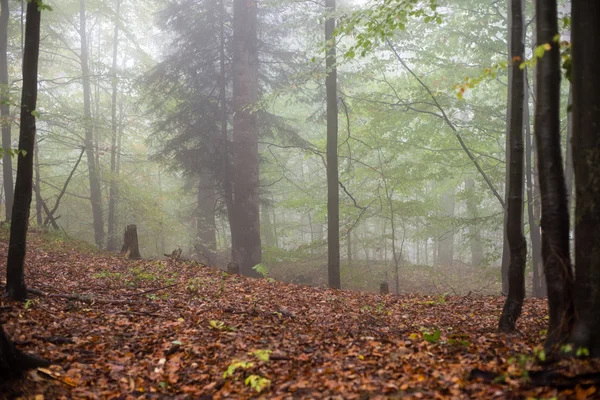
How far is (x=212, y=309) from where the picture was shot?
709cm

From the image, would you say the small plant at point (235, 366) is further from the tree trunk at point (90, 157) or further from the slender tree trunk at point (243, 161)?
the tree trunk at point (90, 157)

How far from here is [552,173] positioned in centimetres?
398

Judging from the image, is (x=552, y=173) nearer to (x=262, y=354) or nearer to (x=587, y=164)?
(x=587, y=164)

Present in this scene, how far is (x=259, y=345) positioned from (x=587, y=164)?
392 centimetres

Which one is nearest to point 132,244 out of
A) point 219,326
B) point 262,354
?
point 219,326

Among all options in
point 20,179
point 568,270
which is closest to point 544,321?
point 568,270

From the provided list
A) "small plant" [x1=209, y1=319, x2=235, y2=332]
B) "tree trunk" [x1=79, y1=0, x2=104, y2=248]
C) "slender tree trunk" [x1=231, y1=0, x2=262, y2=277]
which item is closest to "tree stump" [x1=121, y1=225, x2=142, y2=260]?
"slender tree trunk" [x1=231, y1=0, x2=262, y2=277]

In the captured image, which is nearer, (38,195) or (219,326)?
(219,326)

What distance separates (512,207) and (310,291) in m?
5.33

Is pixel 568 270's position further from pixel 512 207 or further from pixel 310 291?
pixel 310 291

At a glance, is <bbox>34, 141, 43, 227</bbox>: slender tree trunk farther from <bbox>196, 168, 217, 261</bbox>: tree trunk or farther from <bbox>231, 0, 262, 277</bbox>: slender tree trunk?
<bbox>231, 0, 262, 277</bbox>: slender tree trunk

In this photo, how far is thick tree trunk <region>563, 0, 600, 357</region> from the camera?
11.5 feet

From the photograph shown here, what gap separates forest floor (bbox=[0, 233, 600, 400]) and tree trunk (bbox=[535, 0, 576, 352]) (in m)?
0.70

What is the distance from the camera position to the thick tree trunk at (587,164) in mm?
3510
